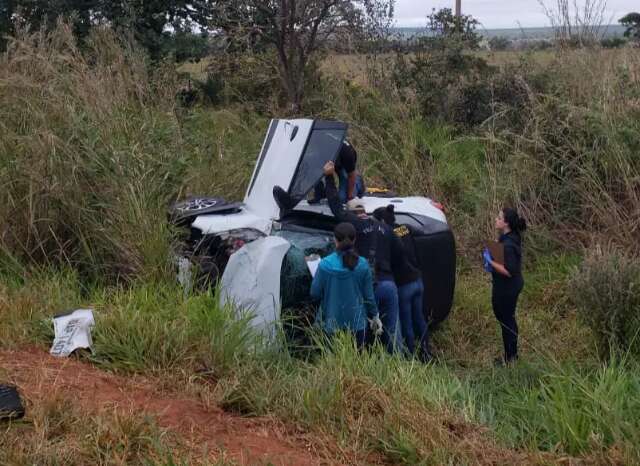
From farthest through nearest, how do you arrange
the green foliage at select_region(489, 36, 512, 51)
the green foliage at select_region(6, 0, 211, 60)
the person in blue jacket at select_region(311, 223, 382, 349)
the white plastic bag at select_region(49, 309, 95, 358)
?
the green foliage at select_region(6, 0, 211, 60) < the green foliage at select_region(489, 36, 512, 51) < the person in blue jacket at select_region(311, 223, 382, 349) < the white plastic bag at select_region(49, 309, 95, 358)

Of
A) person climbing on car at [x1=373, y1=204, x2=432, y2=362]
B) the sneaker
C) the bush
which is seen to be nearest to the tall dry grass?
the sneaker

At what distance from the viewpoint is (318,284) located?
6074 mm

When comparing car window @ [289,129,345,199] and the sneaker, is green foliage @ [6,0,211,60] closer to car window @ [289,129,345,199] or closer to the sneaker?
car window @ [289,129,345,199]

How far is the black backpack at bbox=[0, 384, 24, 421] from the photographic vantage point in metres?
3.85

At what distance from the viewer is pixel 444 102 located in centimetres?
1266


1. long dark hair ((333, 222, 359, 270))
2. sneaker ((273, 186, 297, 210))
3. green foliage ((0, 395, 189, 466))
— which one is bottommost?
green foliage ((0, 395, 189, 466))

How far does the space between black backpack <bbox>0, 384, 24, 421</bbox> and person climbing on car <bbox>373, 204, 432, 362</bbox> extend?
348cm

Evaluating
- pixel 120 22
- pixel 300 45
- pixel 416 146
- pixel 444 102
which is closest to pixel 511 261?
pixel 416 146

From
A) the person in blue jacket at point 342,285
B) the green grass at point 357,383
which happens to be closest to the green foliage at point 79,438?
the green grass at point 357,383

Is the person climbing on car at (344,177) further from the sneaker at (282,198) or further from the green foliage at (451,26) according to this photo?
the green foliage at (451,26)

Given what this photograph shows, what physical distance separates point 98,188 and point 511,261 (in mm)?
3624

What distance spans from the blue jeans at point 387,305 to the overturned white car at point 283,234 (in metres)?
0.53

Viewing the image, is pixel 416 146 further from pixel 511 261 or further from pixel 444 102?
pixel 511 261

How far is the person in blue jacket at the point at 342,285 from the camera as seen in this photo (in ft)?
19.6
